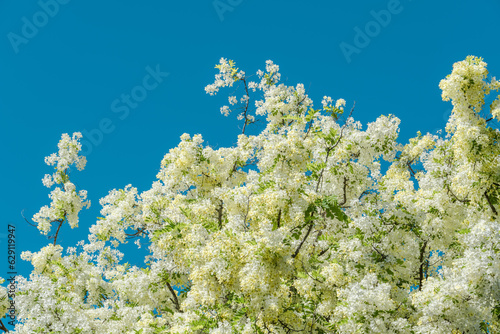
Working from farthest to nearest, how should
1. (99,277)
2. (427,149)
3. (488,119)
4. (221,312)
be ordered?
(427,149)
(99,277)
(488,119)
(221,312)

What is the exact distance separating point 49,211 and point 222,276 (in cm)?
983

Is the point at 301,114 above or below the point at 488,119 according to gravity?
above

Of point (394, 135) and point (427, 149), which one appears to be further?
point (427, 149)

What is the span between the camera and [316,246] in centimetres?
1115

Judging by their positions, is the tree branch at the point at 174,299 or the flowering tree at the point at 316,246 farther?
the tree branch at the point at 174,299

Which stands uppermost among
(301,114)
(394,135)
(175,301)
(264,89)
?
(264,89)

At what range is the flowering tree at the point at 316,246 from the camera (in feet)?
27.0

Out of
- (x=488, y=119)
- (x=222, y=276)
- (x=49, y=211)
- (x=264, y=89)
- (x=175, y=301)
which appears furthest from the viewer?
(x=264, y=89)

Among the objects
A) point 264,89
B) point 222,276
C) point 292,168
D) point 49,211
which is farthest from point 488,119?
point 49,211

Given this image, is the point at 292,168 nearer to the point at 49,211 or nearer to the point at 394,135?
the point at 394,135

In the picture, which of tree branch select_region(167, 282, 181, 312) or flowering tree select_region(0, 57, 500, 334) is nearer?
flowering tree select_region(0, 57, 500, 334)

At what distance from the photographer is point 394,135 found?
11.7m

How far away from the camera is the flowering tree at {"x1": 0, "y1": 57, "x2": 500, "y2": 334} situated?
8.24 meters

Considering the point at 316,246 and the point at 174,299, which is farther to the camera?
the point at 174,299
